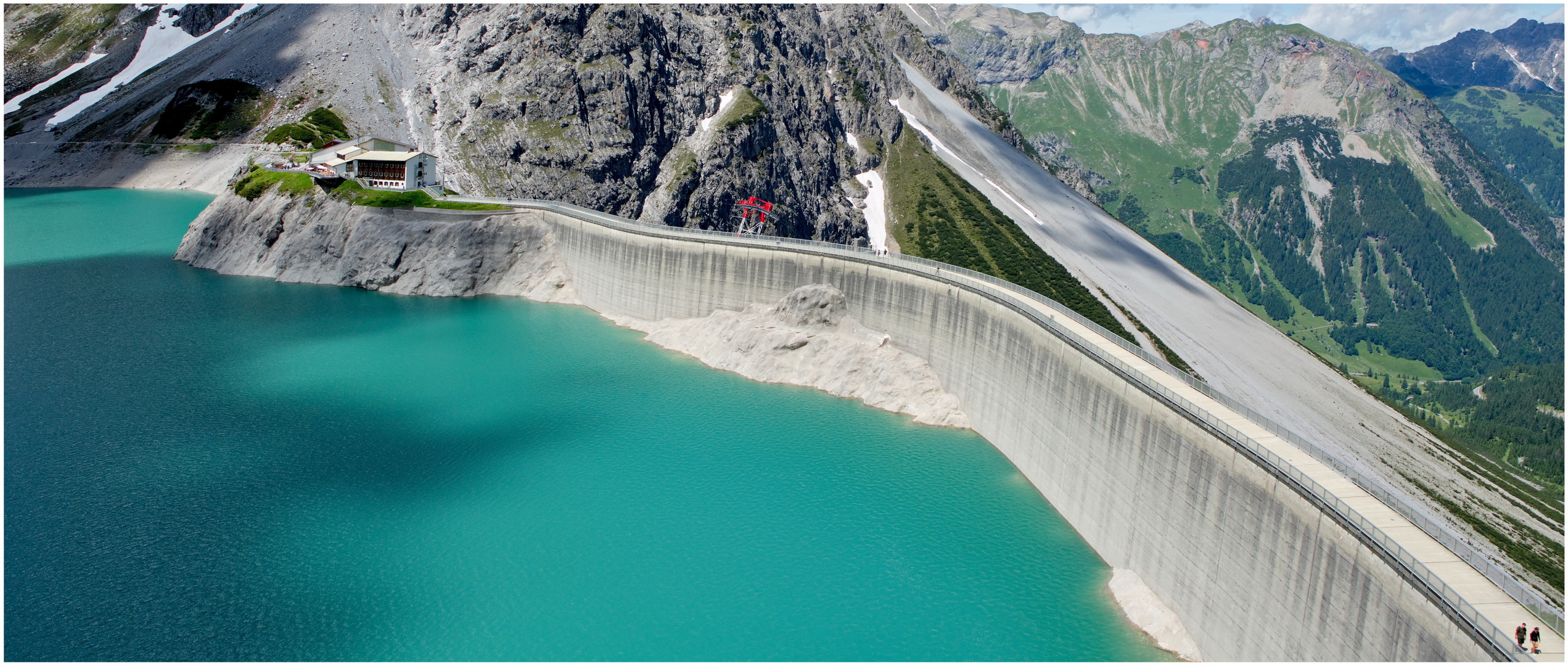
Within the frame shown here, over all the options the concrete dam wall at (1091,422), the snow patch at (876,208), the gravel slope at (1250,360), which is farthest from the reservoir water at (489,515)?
the snow patch at (876,208)

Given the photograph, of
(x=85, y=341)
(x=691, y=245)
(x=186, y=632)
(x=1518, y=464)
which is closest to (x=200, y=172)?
(x=85, y=341)

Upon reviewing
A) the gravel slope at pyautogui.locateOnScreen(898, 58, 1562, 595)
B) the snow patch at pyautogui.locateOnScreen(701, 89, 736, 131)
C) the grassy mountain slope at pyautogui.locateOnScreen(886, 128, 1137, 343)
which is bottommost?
the gravel slope at pyautogui.locateOnScreen(898, 58, 1562, 595)

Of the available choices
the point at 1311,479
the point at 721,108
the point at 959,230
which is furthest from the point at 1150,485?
the point at 959,230

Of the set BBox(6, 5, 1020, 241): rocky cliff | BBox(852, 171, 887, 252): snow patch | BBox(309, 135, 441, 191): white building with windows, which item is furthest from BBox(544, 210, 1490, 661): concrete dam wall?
BBox(852, 171, 887, 252): snow patch

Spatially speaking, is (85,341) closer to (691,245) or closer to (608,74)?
(691,245)

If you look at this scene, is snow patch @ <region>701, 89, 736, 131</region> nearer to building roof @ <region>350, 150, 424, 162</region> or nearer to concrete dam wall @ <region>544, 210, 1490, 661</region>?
building roof @ <region>350, 150, 424, 162</region>

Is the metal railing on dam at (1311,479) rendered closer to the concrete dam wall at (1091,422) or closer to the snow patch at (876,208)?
the concrete dam wall at (1091,422)
